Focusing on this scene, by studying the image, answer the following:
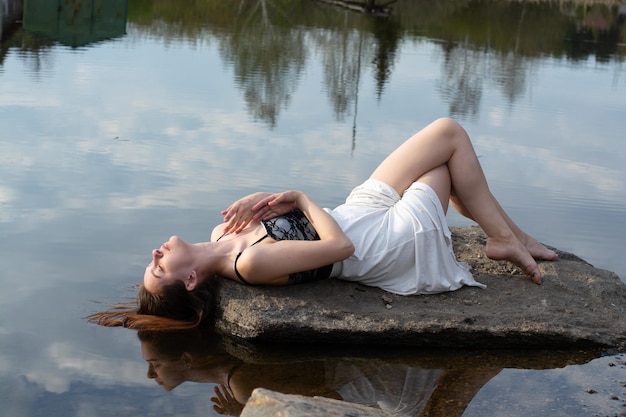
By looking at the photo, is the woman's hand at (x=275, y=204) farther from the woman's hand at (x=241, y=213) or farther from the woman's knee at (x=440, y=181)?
the woman's knee at (x=440, y=181)

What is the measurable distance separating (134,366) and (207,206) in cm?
229

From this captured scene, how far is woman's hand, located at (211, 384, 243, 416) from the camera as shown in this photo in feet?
12.0

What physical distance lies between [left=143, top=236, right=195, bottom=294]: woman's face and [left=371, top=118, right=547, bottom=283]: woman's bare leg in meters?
1.17

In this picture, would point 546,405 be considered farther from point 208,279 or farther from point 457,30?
point 457,30

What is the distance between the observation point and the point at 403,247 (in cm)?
458

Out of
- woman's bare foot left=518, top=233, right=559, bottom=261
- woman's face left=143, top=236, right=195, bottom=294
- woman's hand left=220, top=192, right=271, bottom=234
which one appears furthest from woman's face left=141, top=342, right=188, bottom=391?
woman's bare foot left=518, top=233, right=559, bottom=261

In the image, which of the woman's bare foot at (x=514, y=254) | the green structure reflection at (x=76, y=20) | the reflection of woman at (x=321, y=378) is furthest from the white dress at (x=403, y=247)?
the green structure reflection at (x=76, y=20)

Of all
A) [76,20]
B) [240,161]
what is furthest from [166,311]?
[76,20]

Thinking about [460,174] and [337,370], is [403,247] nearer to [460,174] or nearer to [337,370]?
[460,174]

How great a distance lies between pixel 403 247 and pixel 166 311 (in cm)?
115

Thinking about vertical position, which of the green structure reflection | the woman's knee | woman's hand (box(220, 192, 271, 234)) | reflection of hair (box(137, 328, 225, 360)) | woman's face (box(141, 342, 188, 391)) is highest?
the green structure reflection

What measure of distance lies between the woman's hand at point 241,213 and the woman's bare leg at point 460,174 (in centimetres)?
74

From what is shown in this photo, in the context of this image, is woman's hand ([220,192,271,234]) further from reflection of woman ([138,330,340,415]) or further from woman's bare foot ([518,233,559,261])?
woman's bare foot ([518,233,559,261])

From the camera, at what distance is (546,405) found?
3861mm
